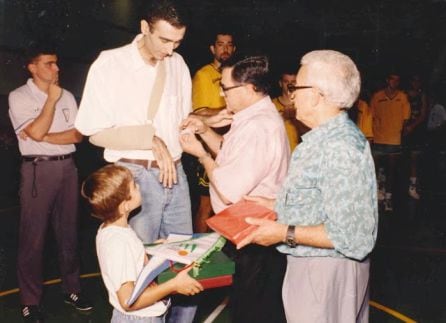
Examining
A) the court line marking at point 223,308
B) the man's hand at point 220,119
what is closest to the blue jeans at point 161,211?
the man's hand at point 220,119

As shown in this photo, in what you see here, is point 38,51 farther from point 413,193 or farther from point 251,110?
point 413,193

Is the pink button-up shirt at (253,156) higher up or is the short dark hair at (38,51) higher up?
the short dark hair at (38,51)

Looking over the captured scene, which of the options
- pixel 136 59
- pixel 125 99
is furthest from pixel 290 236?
pixel 136 59

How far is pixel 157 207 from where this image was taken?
3.41 metres

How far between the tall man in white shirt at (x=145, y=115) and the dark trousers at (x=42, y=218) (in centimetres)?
173

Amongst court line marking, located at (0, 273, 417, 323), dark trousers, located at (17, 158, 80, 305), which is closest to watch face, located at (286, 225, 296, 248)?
court line marking, located at (0, 273, 417, 323)

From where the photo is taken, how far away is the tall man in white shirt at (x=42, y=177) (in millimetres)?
4777

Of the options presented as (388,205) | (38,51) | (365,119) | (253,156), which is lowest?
(388,205)

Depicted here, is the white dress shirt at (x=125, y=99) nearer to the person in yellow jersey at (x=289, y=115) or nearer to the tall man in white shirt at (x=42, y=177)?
the tall man in white shirt at (x=42, y=177)

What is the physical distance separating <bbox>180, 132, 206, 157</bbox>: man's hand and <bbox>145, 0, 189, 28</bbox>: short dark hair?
2.42 feet

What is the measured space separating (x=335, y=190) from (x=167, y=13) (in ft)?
5.46

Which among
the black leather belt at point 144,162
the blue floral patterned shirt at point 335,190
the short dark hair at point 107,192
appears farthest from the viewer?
the black leather belt at point 144,162

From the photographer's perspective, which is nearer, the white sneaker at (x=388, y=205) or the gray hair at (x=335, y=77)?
the gray hair at (x=335, y=77)

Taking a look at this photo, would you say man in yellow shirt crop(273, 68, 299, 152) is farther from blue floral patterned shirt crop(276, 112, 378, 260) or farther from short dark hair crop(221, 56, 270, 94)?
blue floral patterned shirt crop(276, 112, 378, 260)
